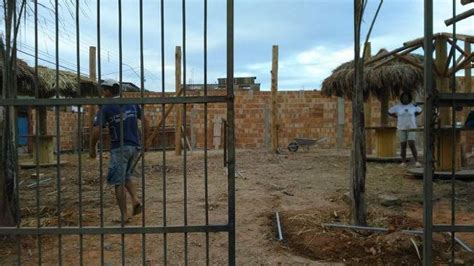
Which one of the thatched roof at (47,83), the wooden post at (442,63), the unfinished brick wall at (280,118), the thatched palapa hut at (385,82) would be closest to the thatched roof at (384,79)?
the thatched palapa hut at (385,82)

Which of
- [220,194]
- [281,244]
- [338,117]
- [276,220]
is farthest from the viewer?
[338,117]

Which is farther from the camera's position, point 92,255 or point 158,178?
point 158,178

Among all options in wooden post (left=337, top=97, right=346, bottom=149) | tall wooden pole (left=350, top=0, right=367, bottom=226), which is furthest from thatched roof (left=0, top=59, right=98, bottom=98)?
wooden post (left=337, top=97, right=346, bottom=149)

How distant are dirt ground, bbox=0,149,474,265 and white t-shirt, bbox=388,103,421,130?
1033 millimetres

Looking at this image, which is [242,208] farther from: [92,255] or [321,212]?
[92,255]

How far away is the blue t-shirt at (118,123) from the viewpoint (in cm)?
580

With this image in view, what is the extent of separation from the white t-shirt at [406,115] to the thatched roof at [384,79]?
1566 mm

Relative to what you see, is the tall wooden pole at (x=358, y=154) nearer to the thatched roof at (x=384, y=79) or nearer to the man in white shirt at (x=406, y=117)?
the man in white shirt at (x=406, y=117)

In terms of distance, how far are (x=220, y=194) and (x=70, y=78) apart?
7.38 metres

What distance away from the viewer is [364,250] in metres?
A: 4.69

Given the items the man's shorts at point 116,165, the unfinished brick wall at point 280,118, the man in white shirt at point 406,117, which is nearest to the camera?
the man's shorts at point 116,165

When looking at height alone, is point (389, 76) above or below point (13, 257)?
above

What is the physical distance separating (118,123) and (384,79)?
891cm

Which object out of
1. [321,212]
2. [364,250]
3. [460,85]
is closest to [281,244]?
[364,250]
